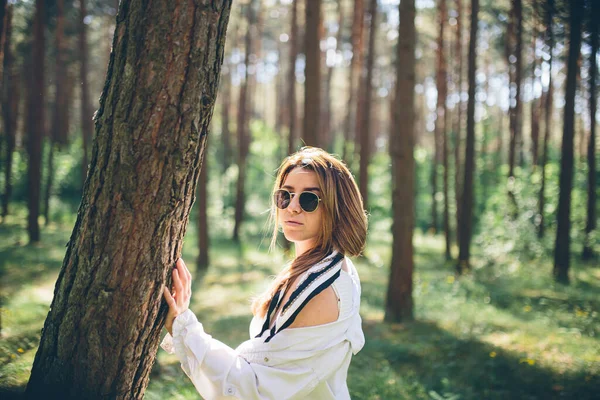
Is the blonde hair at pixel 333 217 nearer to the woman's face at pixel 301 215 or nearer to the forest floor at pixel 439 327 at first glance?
the woman's face at pixel 301 215

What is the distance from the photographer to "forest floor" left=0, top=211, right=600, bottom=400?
19.3 feet

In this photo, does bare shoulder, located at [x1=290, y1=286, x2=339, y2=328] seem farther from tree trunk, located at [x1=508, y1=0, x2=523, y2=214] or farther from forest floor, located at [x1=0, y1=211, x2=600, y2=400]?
tree trunk, located at [x1=508, y1=0, x2=523, y2=214]

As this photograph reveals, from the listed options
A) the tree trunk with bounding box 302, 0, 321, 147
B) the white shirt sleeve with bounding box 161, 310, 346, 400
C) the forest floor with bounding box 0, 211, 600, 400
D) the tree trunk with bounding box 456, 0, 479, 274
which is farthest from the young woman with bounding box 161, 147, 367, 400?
the tree trunk with bounding box 456, 0, 479, 274

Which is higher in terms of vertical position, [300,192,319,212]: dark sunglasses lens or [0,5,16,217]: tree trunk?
[0,5,16,217]: tree trunk

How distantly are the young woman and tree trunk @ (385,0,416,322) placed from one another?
6.66 m

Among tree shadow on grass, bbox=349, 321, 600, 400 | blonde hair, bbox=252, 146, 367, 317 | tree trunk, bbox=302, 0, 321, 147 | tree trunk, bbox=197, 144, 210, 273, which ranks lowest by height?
tree shadow on grass, bbox=349, 321, 600, 400

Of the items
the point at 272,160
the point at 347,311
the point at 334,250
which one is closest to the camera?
the point at 347,311

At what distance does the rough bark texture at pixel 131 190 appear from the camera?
204 centimetres

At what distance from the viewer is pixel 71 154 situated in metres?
25.0

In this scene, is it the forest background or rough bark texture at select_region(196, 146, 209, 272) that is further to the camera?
rough bark texture at select_region(196, 146, 209, 272)

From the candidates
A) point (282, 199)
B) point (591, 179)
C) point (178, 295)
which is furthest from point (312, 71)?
point (178, 295)

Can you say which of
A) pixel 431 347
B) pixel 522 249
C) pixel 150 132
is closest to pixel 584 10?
pixel 522 249

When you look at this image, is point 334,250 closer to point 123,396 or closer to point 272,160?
point 123,396

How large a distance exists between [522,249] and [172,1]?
53.6 ft
